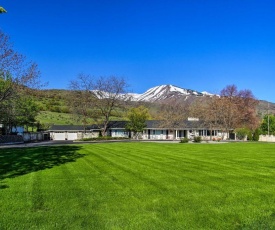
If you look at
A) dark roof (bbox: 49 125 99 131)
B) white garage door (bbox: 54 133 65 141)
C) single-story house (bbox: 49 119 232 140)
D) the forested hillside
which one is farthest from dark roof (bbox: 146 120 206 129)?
white garage door (bbox: 54 133 65 141)

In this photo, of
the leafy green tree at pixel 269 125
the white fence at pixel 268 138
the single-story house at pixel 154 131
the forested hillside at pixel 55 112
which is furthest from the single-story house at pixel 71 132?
the leafy green tree at pixel 269 125

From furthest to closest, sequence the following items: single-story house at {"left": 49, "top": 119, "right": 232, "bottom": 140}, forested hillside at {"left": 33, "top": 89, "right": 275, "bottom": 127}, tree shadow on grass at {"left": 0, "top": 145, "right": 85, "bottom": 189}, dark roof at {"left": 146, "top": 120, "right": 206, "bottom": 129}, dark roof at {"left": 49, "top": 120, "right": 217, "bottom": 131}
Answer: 1. forested hillside at {"left": 33, "top": 89, "right": 275, "bottom": 127}
2. single-story house at {"left": 49, "top": 119, "right": 232, "bottom": 140}
3. dark roof at {"left": 49, "top": 120, "right": 217, "bottom": 131}
4. dark roof at {"left": 146, "top": 120, "right": 206, "bottom": 129}
5. tree shadow on grass at {"left": 0, "top": 145, "right": 85, "bottom": 189}

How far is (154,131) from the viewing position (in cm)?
6638

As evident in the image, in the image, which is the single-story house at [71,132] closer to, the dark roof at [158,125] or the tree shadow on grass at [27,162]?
the dark roof at [158,125]

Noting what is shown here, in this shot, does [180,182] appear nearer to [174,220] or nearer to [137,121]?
[174,220]

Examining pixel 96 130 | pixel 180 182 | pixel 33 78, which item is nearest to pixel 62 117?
pixel 96 130

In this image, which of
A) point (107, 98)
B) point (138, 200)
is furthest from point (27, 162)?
point (107, 98)

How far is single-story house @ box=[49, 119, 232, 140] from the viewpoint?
6481 cm

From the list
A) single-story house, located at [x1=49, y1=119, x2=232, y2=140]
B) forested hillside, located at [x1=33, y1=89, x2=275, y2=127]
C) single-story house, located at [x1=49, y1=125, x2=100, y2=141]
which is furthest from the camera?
forested hillside, located at [x1=33, y1=89, x2=275, y2=127]

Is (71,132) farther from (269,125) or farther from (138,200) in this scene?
(138,200)

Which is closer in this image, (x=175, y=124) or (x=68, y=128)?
(x=175, y=124)

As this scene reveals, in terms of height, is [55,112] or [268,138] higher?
[55,112]

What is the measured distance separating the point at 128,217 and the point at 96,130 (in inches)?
2453

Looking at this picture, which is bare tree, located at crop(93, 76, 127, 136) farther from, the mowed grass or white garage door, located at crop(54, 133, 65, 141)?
the mowed grass
